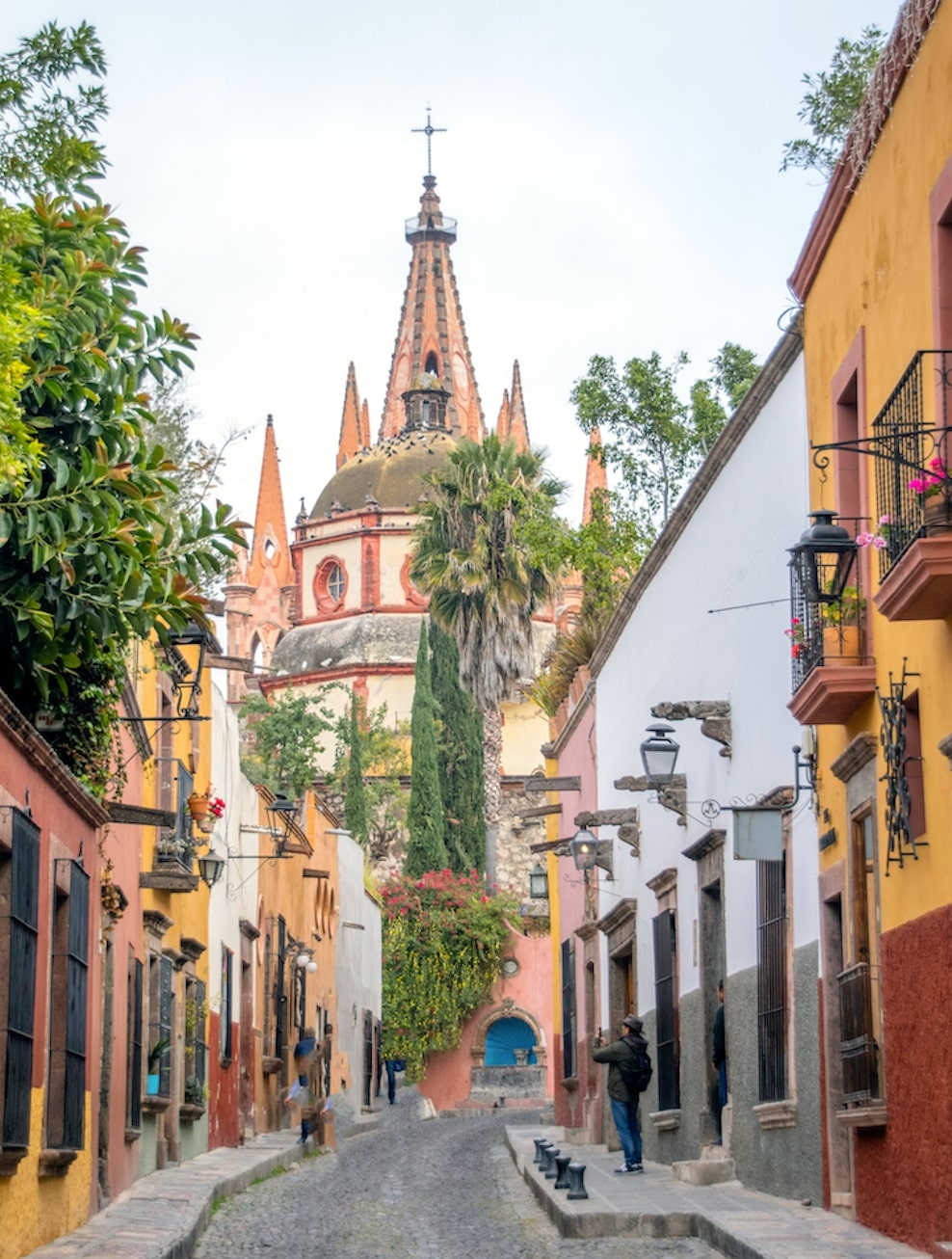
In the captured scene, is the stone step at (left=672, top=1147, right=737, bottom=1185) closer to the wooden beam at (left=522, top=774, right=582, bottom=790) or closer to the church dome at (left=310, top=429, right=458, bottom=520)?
the wooden beam at (left=522, top=774, right=582, bottom=790)

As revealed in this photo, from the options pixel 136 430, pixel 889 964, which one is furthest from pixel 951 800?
pixel 136 430

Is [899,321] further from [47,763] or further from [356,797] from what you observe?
[356,797]

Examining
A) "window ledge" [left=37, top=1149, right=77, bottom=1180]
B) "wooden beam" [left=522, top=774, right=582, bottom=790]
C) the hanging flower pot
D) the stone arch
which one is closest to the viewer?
"window ledge" [left=37, top=1149, right=77, bottom=1180]

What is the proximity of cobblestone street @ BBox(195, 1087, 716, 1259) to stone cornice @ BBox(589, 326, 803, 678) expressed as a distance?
19.5ft

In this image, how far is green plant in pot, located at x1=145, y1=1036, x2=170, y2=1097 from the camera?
19297 millimetres

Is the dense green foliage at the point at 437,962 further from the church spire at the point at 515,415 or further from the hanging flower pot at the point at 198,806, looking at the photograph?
the church spire at the point at 515,415

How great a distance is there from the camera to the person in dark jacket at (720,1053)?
53.3 feet

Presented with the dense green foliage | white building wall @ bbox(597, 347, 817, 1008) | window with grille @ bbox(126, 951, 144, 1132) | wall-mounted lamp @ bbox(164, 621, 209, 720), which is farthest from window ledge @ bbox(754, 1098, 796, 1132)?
the dense green foliage

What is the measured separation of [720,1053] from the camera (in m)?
16.2

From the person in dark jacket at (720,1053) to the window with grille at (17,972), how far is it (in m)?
6.36

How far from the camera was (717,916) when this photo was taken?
56.5 ft

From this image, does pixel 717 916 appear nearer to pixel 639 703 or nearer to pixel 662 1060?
pixel 662 1060

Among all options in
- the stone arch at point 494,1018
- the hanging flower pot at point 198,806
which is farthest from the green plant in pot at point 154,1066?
the stone arch at point 494,1018

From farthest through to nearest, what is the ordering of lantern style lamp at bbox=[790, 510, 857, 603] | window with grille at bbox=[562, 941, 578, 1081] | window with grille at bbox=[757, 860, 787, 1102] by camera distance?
window with grille at bbox=[562, 941, 578, 1081]
window with grille at bbox=[757, 860, 787, 1102]
lantern style lamp at bbox=[790, 510, 857, 603]
